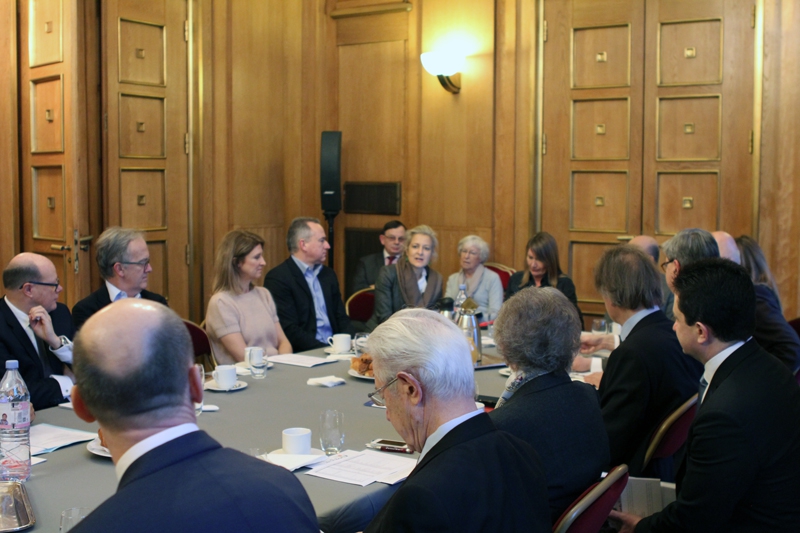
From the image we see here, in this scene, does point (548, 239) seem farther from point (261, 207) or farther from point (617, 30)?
point (261, 207)

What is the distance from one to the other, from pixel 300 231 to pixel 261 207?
8.56 feet

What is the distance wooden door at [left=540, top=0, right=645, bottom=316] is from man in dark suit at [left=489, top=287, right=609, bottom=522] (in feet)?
14.9

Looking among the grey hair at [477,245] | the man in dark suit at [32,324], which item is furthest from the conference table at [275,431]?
the grey hair at [477,245]

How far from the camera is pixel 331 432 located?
2693 millimetres

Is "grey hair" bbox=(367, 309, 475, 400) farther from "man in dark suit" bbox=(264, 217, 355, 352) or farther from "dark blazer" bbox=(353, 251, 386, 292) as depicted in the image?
"dark blazer" bbox=(353, 251, 386, 292)

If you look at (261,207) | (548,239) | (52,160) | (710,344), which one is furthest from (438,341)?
(261,207)

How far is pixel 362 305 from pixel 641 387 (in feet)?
11.2

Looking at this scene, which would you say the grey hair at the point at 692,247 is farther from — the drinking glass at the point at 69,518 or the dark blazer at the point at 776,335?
the drinking glass at the point at 69,518

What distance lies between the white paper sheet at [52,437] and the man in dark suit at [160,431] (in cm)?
129

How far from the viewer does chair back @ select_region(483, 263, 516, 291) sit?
274 inches

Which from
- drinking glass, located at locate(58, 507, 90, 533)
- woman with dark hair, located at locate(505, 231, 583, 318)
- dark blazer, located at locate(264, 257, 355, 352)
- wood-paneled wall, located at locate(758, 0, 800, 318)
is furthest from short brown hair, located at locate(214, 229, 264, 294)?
wood-paneled wall, located at locate(758, 0, 800, 318)

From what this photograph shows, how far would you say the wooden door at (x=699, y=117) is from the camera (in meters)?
6.46

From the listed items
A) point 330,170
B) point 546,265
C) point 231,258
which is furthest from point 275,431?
point 330,170

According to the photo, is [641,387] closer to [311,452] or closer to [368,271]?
[311,452]
